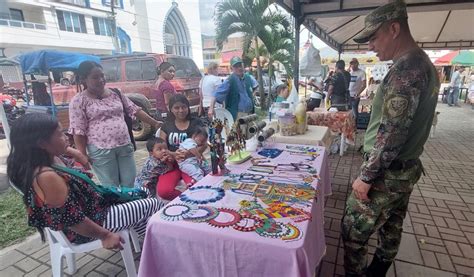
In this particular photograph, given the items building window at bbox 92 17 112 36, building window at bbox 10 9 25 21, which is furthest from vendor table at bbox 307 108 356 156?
building window at bbox 92 17 112 36

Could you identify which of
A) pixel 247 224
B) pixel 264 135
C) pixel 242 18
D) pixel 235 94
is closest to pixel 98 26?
pixel 242 18

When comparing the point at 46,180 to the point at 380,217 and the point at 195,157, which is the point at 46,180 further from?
the point at 380,217

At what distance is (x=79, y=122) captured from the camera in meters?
2.20

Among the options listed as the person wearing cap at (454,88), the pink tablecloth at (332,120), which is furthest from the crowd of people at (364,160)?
the person wearing cap at (454,88)

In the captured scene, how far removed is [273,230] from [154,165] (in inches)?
64.0

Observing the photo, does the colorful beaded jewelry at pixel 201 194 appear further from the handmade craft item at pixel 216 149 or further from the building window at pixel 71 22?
the building window at pixel 71 22

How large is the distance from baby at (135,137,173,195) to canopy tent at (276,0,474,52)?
114 inches

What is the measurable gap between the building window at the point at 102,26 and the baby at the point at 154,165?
953 inches

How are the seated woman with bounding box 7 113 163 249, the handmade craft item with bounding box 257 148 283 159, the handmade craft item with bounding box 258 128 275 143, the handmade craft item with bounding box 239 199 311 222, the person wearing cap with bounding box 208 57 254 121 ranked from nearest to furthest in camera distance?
the handmade craft item with bounding box 239 199 311 222, the seated woman with bounding box 7 113 163 249, the handmade craft item with bounding box 257 148 283 159, the handmade craft item with bounding box 258 128 275 143, the person wearing cap with bounding box 208 57 254 121

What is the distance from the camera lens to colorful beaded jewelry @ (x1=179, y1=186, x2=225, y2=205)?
1404 mm

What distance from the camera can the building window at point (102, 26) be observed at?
71.7 feet

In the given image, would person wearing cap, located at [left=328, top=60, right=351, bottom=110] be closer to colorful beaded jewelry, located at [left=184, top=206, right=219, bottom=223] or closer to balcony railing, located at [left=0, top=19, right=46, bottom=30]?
colorful beaded jewelry, located at [left=184, top=206, right=219, bottom=223]

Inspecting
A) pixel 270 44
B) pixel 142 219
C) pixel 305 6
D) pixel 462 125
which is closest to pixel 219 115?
pixel 142 219

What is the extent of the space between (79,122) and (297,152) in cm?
185
